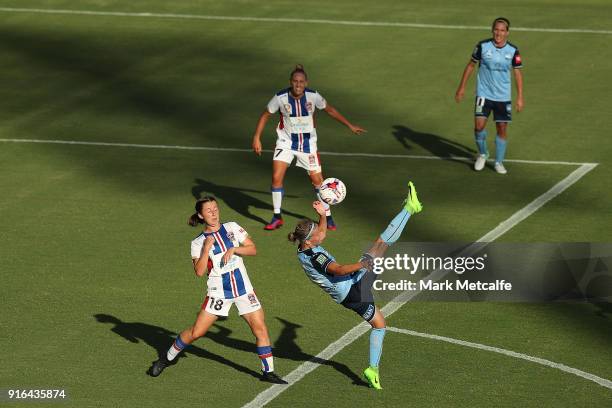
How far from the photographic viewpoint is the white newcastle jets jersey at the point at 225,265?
1520 cm

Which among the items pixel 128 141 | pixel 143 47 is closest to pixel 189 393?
pixel 128 141

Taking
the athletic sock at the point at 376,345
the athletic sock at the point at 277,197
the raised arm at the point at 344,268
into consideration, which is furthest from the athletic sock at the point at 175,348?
the athletic sock at the point at 277,197

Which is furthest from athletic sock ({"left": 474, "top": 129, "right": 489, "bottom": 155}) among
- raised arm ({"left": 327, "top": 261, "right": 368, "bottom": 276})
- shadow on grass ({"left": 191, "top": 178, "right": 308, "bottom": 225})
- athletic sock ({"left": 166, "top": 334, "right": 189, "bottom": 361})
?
athletic sock ({"left": 166, "top": 334, "right": 189, "bottom": 361})

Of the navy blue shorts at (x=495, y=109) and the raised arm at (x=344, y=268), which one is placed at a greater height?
the raised arm at (x=344, y=268)

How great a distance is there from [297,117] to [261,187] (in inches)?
109

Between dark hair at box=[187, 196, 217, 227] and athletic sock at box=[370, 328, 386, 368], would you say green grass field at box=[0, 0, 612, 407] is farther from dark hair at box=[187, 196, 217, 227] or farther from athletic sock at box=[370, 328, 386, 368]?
dark hair at box=[187, 196, 217, 227]

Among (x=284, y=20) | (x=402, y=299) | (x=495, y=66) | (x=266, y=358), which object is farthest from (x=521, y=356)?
(x=284, y=20)

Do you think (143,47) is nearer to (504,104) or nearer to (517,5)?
(517,5)

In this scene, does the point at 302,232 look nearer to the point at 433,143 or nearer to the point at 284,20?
the point at 433,143

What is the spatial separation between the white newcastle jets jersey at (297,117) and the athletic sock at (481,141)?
12.7 feet

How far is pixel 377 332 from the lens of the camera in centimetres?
1538

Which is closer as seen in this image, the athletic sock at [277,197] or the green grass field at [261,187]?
the green grass field at [261,187]

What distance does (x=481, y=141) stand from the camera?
24.3 meters

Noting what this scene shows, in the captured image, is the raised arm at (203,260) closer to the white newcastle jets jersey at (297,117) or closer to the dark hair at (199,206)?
the dark hair at (199,206)
